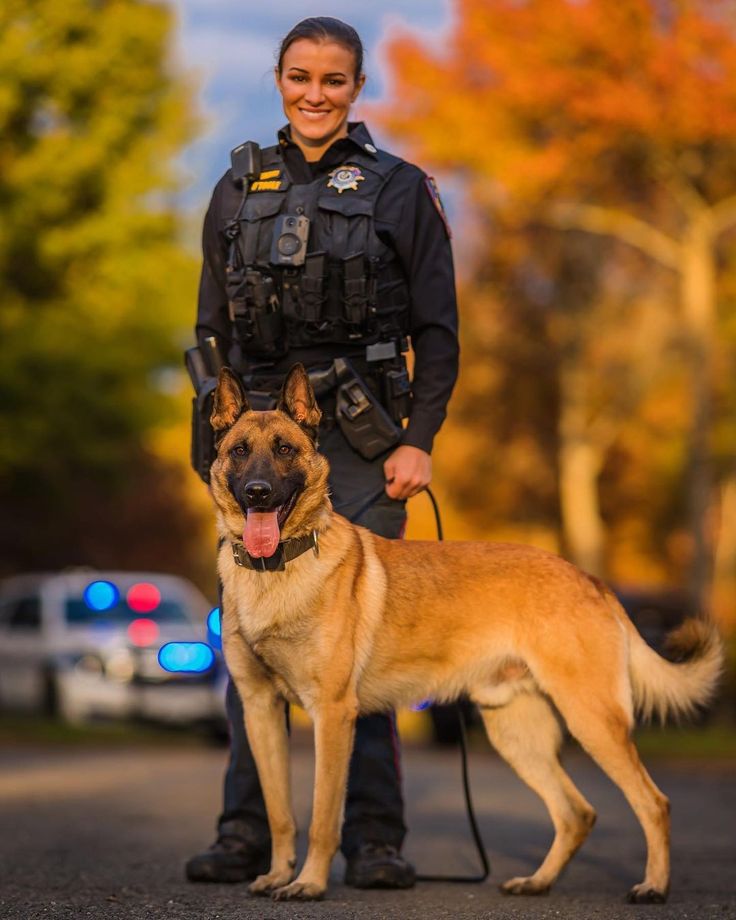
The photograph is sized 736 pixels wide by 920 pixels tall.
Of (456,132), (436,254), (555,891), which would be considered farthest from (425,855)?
(456,132)

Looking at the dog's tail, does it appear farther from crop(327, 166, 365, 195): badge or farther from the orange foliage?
the orange foliage

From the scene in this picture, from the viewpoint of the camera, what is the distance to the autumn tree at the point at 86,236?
1977 cm

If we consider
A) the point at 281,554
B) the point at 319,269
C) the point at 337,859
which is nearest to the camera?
the point at 281,554

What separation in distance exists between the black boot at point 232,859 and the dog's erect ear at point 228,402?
1.53 m

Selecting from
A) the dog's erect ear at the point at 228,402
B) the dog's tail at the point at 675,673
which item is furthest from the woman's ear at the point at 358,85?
the dog's tail at the point at 675,673

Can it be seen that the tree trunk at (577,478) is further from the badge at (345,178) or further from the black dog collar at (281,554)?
the black dog collar at (281,554)

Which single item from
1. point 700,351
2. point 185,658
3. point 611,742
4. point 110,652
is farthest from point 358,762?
point 700,351

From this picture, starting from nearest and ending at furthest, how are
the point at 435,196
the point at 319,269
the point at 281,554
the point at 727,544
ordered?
the point at 281,554
the point at 319,269
the point at 435,196
the point at 727,544

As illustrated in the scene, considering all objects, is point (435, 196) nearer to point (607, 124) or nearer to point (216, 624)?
point (216, 624)

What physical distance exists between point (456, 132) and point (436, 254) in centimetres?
1745

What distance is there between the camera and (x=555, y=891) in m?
6.34

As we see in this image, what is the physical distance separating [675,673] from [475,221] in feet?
70.9

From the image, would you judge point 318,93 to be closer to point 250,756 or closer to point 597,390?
point 250,756

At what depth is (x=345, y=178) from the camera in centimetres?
648
